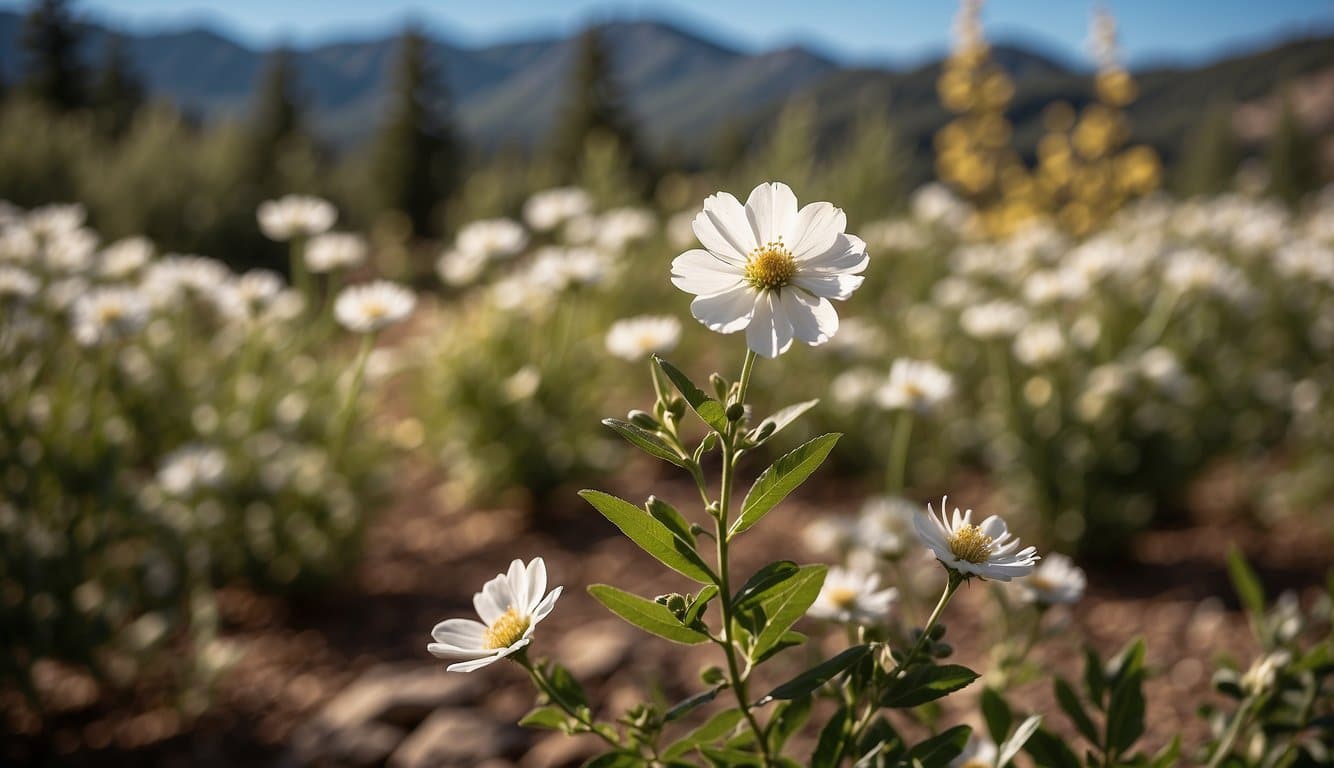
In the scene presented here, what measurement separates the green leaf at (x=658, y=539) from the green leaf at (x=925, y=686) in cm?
17

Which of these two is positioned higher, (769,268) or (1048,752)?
(769,268)

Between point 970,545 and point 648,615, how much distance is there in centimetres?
25

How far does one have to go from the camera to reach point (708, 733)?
742mm

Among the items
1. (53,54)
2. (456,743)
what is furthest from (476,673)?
(53,54)

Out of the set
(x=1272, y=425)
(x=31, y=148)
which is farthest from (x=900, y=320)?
(x=31, y=148)

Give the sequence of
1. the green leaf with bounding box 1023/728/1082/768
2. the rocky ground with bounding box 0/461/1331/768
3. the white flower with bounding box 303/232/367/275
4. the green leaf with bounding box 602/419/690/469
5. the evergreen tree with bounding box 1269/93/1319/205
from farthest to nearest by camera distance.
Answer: the evergreen tree with bounding box 1269/93/1319/205 → the white flower with bounding box 303/232/367/275 → the rocky ground with bounding box 0/461/1331/768 → the green leaf with bounding box 1023/728/1082/768 → the green leaf with bounding box 602/419/690/469

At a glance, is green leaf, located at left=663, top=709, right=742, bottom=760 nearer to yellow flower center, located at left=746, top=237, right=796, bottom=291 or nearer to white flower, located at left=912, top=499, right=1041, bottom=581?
white flower, located at left=912, top=499, right=1041, bottom=581

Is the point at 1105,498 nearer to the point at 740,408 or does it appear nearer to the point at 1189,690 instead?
the point at 1189,690

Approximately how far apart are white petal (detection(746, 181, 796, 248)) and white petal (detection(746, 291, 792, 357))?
49 millimetres

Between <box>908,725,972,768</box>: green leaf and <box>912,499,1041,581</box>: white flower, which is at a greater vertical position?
<box>912,499,1041,581</box>: white flower

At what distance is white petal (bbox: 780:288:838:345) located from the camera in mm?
635

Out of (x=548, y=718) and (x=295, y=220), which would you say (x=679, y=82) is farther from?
(x=548, y=718)

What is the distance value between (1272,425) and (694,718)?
98.4 inches

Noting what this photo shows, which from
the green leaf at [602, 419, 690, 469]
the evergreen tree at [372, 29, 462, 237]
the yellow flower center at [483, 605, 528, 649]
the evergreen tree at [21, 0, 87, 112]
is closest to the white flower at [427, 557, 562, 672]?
the yellow flower center at [483, 605, 528, 649]
